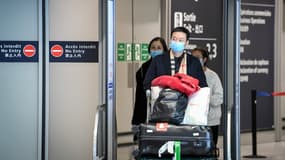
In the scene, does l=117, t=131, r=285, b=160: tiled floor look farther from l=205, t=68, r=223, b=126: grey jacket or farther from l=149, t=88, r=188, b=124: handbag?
l=149, t=88, r=188, b=124: handbag

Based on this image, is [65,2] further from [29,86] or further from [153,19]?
[153,19]

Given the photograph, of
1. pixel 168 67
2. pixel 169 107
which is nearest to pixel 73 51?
pixel 168 67

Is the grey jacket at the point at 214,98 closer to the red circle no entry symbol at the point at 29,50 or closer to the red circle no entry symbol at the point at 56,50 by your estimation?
the red circle no entry symbol at the point at 56,50

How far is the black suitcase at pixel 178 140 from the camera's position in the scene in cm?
405

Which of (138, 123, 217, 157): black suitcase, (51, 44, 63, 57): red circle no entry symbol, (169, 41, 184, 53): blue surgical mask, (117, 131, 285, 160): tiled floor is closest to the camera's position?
(138, 123, 217, 157): black suitcase

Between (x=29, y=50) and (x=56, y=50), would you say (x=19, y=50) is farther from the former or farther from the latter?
(x=56, y=50)

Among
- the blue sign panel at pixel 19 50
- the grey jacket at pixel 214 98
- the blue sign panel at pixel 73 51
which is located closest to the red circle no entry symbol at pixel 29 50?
the blue sign panel at pixel 19 50

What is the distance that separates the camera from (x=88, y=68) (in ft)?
21.1

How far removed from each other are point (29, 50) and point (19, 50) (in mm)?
116

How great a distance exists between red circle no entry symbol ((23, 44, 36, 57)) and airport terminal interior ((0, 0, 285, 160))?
0.01 meters

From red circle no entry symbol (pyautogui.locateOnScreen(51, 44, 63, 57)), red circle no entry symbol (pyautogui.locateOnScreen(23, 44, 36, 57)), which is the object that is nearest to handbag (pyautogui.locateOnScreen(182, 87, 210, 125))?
red circle no entry symbol (pyautogui.locateOnScreen(51, 44, 63, 57))

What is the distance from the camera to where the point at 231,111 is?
15.9ft

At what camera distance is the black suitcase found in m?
4.05

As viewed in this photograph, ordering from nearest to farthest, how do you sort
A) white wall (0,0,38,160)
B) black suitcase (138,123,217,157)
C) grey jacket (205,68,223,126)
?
black suitcase (138,123,217,157)
grey jacket (205,68,223,126)
white wall (0,0,38,160)
